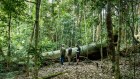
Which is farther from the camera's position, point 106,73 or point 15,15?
point 106,73

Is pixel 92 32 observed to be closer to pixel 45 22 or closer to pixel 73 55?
pixel 45 22

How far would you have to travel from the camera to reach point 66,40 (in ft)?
118

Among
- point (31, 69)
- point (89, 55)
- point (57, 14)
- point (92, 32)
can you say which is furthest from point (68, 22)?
point (31, 69)

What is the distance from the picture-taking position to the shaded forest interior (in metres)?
12.6

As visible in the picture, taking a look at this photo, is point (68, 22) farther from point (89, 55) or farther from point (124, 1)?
point (124, 1)

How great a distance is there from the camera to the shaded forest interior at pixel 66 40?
12.6 meters

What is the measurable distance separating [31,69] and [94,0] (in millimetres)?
6392

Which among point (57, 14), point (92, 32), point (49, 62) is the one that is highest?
point (57, 14)

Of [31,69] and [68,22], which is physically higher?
[68,22]

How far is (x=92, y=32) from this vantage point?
124 ft

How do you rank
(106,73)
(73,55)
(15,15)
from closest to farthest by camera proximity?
(15,15)
(106,73)
(73,55)

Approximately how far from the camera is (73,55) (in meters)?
22.1

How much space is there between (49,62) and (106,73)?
23.9ft

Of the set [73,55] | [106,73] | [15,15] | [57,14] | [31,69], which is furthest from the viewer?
[57,14]
